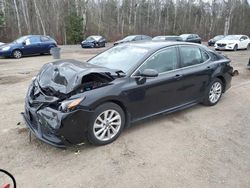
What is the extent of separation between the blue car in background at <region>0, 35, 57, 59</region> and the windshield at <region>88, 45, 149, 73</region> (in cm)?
1135

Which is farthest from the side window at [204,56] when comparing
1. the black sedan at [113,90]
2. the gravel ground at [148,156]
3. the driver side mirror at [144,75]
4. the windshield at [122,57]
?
the driver side mirror at [144,75]

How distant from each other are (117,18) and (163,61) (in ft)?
122

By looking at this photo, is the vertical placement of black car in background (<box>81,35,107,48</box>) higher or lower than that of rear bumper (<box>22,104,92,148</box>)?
lower

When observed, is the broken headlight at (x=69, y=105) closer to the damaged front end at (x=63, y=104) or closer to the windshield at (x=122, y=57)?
the damaged front end at (x=63, y=104)

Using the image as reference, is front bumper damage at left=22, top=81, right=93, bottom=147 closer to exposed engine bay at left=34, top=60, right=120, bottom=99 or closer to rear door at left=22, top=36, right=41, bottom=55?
exposed engine bay at left=34, top=60, right=120, bottom=99

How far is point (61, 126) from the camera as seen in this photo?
10.7ft

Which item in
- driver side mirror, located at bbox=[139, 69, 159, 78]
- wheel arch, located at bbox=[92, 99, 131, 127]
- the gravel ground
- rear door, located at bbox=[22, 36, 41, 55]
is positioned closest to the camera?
the gravel ground

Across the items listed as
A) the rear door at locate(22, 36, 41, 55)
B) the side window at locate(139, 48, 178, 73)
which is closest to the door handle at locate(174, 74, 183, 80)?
the side window at locate(139, 48, 178, 73)

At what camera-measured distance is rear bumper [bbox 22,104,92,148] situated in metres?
3.26

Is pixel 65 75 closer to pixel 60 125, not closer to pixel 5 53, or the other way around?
pixel 60 125

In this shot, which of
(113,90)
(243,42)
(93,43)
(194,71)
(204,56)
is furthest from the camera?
(93,43)

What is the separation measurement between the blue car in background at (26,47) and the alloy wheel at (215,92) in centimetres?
1259

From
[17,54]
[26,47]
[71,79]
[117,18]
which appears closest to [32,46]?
[26,47]

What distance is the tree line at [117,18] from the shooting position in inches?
Result: 1158
